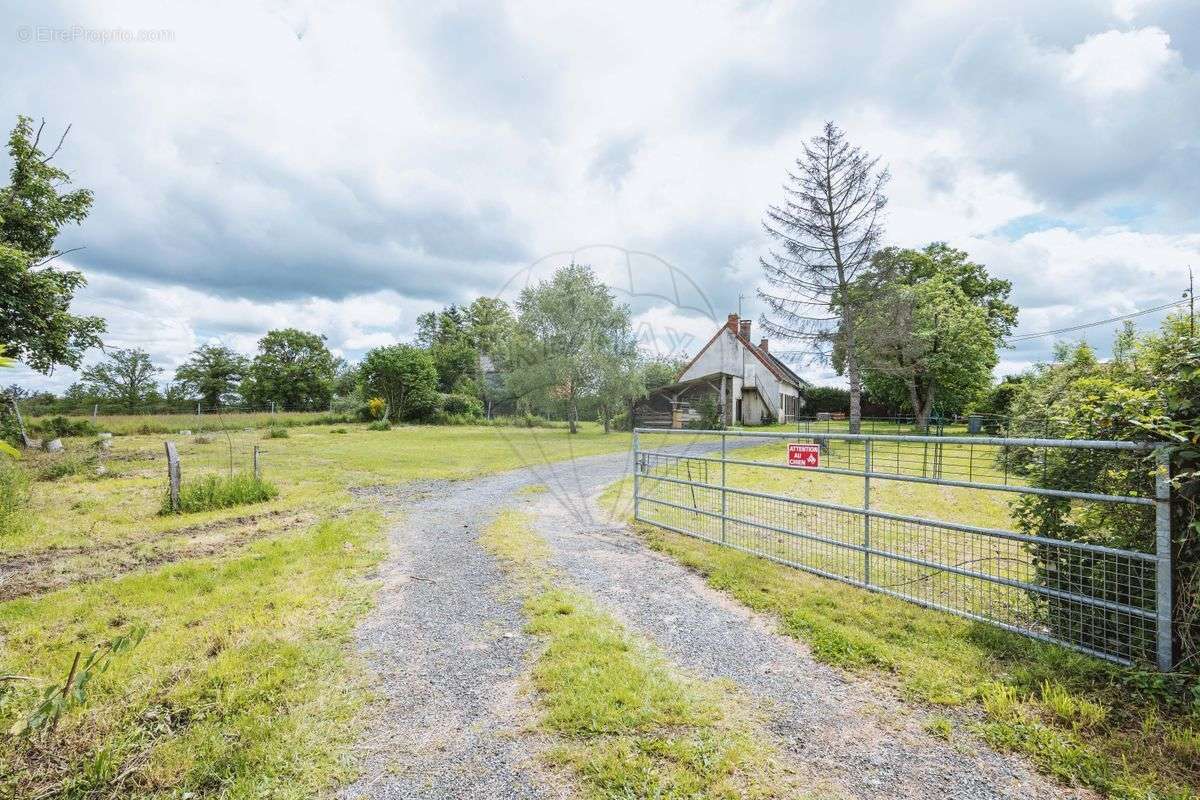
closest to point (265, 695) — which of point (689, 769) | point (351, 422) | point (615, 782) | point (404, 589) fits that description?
point (404, 589)

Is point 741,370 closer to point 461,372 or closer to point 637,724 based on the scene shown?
point 461,372

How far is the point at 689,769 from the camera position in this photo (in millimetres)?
2637

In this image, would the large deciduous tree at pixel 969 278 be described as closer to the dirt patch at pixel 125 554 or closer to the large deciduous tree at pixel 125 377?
the dirt patch at pixel 125 554

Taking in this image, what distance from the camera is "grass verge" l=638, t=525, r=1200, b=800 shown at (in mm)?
2539

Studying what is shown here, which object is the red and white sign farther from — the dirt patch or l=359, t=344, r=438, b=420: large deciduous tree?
l=359, t=344, r=438, b=420: large deciduous tree

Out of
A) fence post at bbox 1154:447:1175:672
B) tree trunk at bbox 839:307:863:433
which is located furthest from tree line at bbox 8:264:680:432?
fence post at bbox 1154:447:1175:672

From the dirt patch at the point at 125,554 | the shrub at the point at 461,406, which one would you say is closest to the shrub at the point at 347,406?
the shrub at the point at 461,406

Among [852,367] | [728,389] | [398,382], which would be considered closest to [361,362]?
[398,382]

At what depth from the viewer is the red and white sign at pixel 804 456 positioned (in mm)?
5320

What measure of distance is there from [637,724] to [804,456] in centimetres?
345

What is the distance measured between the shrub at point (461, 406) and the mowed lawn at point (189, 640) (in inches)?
1290

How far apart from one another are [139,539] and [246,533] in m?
1.34

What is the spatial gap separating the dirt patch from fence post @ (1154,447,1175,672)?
920 centimetres

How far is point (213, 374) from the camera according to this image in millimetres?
61688
